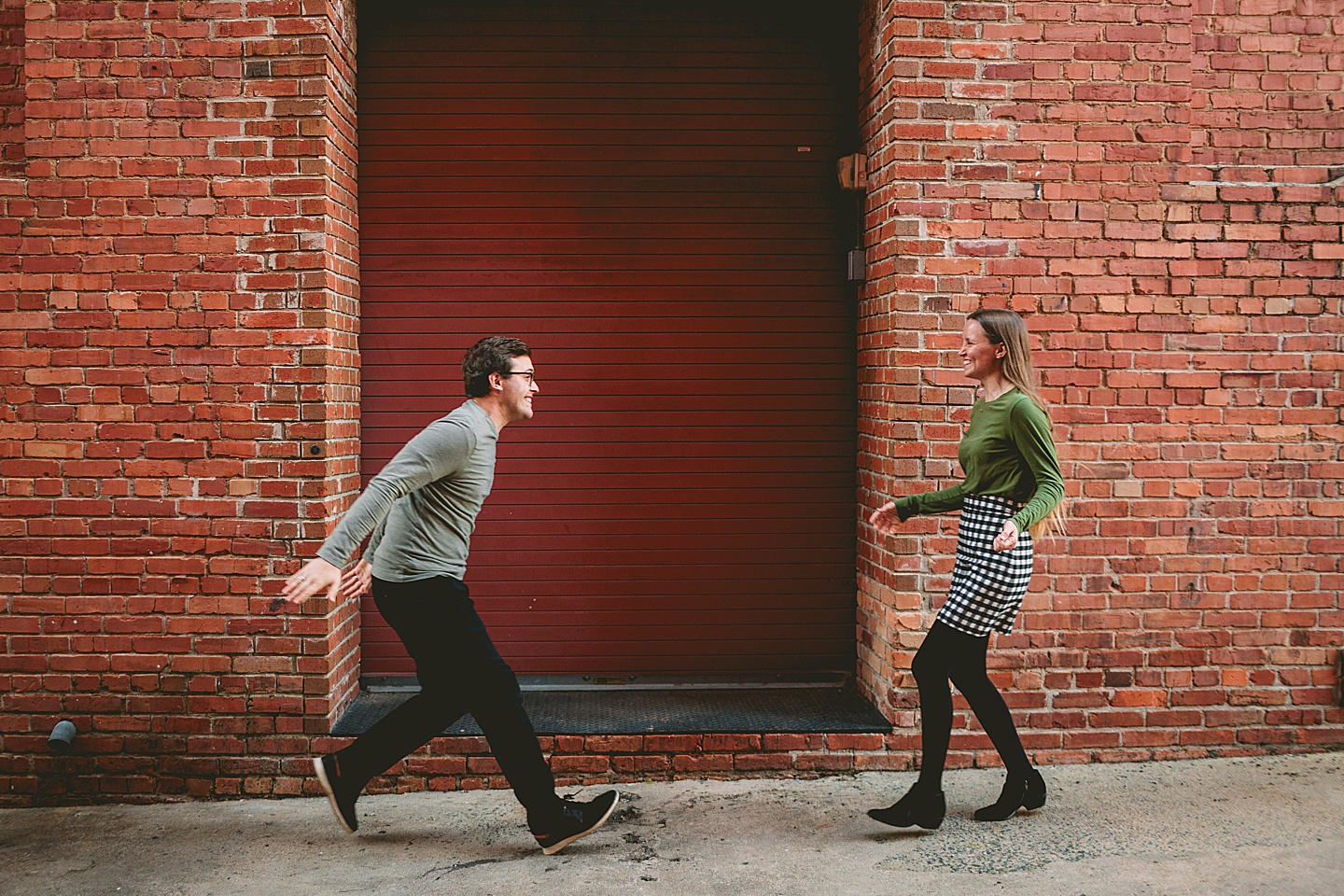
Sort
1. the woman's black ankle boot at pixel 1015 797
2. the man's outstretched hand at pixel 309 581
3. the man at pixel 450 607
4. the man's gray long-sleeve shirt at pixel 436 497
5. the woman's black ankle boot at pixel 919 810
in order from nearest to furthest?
the man's outstretched hand at pixel 309 581
the man's gray long-sleeve shirt at pixel 436 497
the man at pixel 450 607
the woman's black ankle boot at pixel 919 810
the woman's black ankle boot at pixel 1015 797

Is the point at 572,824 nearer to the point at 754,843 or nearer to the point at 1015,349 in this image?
the point at 754,843

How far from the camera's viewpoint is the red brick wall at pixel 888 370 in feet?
14.7

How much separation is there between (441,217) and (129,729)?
9.65 feet

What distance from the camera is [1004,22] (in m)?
4.59

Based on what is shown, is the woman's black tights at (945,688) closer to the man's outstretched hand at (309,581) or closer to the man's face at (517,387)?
the man's face at (517,387)

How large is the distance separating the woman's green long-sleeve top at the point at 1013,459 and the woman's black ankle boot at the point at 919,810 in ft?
3.74

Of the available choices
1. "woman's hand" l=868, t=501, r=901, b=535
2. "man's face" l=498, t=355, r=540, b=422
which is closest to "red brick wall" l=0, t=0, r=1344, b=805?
"woman's hand" l=868, t=501, r=901, b=535

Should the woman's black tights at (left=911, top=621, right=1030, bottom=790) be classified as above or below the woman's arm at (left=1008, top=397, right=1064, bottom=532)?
below

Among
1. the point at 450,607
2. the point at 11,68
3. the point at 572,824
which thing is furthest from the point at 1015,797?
the point at 11,68

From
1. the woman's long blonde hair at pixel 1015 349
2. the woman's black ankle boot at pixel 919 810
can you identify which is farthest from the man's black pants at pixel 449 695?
the woman's long blonde hair at pixel 1015 349

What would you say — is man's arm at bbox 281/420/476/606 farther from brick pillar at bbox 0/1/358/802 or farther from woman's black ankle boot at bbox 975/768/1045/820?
woman's black ankle boot at bbox 975/768/1045/820

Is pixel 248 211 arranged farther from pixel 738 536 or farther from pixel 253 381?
pixel 738 536

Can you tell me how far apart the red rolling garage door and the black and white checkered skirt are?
4.87ft

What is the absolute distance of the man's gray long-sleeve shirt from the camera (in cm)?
349
